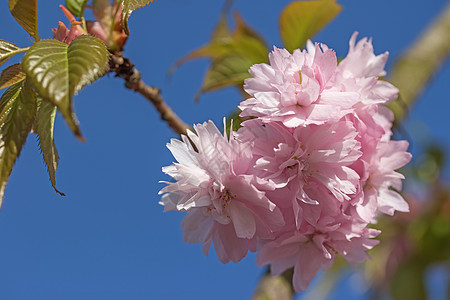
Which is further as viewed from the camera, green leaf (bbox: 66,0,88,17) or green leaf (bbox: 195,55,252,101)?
green leaf (bbox: 195,55,252,101)

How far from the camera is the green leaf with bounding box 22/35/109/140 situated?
1.58 feet

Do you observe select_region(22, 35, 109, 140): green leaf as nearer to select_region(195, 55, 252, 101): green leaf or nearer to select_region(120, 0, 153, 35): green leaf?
select_region(120, 0, 153, 35): green leaf

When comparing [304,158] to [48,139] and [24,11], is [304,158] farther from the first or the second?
[24,11]

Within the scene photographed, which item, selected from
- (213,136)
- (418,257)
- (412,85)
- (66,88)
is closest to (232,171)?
(213,136)

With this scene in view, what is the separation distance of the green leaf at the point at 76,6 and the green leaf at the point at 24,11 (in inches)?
4.1

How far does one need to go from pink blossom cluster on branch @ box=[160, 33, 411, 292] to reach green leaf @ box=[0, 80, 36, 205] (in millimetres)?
182

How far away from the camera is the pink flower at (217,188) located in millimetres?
604

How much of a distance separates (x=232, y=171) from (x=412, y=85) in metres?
1.21

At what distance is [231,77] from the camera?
1095 millimetres

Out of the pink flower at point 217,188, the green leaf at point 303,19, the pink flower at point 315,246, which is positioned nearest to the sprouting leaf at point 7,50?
the pink flower at point 217,188

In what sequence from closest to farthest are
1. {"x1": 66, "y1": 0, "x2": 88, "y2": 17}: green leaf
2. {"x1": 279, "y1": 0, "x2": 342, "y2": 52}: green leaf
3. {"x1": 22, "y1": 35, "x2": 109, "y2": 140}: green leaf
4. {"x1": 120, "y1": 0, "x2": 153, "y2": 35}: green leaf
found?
{"x1": 22, "y1": 35, "x2": 109, "y2": 140}: green leaf, {"x1": 120, "y1": 0, "x2": 153, "y2": 35}: green leaf, {"x1": 66, "y1": 0, "x2": 88, "y2": 17}: green leaf, {"x1": 279, "y1": 0, "x2": 342, "y2": 52}: green leaf

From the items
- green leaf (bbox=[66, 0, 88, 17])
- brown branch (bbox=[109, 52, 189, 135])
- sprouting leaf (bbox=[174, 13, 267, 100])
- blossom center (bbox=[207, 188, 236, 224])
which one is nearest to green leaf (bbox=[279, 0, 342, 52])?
sprouting leaf (bbox=[174, 13, 267, 100])

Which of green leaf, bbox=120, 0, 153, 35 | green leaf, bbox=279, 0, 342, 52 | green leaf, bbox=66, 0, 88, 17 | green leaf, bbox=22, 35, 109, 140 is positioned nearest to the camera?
green leaf, bbox=22, 35, 109, 140

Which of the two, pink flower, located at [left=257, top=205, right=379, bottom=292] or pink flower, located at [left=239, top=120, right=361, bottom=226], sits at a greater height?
pink flower, located at [left=239, top=120, right=361, bottom=226]
